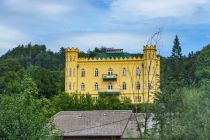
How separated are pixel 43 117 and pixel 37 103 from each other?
80 cm

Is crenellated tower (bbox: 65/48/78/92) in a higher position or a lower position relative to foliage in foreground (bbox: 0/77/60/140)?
higher

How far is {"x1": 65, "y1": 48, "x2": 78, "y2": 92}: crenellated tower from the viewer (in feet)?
322

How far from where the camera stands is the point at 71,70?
99125 millimetres

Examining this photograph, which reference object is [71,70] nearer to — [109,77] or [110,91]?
[109,77]

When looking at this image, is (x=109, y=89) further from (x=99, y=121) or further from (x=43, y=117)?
(x=43, y=117)

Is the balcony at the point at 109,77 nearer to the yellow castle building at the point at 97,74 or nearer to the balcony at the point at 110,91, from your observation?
the yellow castle building at the point at 97,74

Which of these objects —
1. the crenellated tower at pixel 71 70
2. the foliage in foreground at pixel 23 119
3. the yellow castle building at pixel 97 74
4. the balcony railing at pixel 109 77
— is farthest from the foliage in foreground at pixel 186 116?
the balcony railing at pixel 109 77

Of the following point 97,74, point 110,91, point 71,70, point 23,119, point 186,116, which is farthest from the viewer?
point 97,74

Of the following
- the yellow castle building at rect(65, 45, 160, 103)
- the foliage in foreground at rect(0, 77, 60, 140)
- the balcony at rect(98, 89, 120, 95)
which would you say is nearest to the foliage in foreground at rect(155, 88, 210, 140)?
the foliage in foreground at rect(0, 77, 60, 140)

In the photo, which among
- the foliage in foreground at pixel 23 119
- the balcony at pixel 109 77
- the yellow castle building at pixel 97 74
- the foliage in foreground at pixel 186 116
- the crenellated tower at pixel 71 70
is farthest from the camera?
the balcony at pixel 109 77

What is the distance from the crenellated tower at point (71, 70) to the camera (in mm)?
98250

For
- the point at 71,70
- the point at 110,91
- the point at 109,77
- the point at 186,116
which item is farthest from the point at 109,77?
the point at 186,116

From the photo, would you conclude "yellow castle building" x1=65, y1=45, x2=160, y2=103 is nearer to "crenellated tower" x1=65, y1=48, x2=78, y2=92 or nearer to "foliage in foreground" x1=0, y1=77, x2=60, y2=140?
"crenellated tower" x1=65, y1=48, x2=78, y2=92

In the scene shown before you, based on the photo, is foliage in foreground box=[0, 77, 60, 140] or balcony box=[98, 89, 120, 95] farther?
balcony box=[98, 89, 120, 95]
